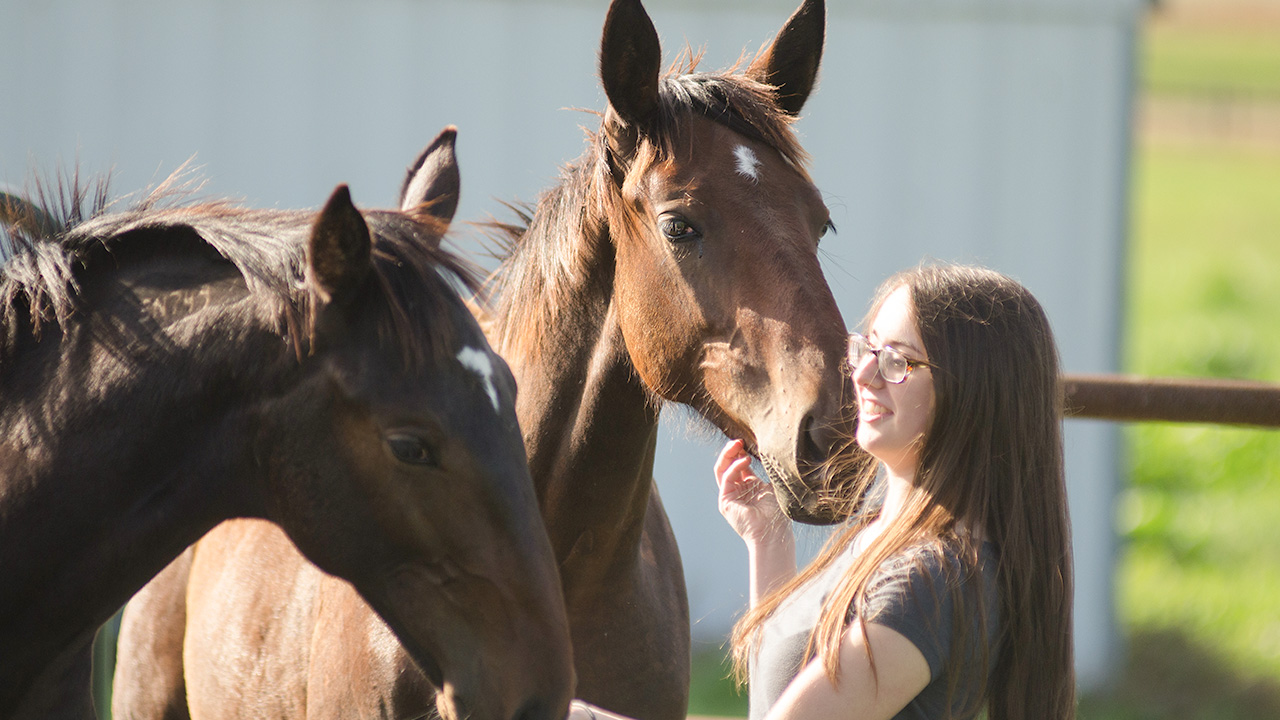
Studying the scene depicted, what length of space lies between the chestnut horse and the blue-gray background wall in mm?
3469

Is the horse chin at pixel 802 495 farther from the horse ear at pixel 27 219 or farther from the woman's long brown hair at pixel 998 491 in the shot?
the horse ear at pixel 27 219

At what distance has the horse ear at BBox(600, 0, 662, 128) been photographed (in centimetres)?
212

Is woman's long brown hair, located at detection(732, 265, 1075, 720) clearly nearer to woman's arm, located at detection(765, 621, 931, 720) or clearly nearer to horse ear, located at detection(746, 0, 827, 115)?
woman's arm, located at detection(765, 621, 931, 720)

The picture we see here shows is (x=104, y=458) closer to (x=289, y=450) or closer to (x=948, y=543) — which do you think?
(x=289, y=450)

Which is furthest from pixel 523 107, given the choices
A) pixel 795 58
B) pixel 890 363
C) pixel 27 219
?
pixel 890 363

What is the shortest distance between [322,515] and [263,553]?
1201 millimetres

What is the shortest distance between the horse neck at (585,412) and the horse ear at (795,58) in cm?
56

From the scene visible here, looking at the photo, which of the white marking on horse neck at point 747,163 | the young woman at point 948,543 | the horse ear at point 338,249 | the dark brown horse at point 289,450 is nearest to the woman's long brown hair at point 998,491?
the young woman at point 948,543

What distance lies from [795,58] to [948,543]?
1.23m

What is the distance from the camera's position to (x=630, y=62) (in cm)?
217

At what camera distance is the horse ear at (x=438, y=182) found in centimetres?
209

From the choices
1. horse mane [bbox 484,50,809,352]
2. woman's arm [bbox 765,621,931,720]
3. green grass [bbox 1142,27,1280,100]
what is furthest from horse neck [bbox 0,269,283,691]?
green grass [bbox 1142,27,1280,100]

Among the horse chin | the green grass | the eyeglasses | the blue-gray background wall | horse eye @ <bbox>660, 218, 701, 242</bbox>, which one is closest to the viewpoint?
the eyeglasses

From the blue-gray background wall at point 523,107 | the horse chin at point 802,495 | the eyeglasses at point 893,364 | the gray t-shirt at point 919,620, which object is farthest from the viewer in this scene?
the blue-gray background wall at point 523,107
